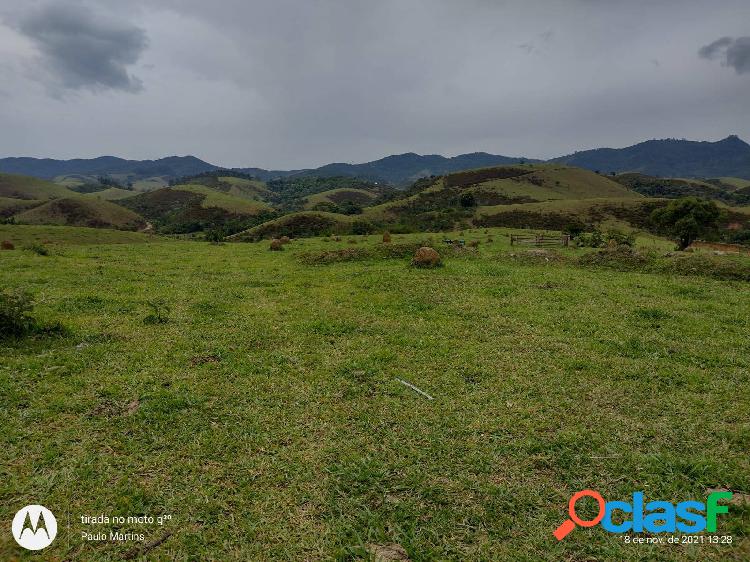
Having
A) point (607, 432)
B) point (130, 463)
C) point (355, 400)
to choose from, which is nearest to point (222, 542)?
point (130, 463)

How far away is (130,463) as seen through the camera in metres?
6.84

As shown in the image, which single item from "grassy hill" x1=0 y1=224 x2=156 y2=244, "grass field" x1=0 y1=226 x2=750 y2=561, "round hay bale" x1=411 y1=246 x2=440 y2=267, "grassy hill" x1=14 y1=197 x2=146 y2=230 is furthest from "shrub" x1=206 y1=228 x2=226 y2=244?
"grassy hill" x1=14 y1=197 x2=146 y2=230

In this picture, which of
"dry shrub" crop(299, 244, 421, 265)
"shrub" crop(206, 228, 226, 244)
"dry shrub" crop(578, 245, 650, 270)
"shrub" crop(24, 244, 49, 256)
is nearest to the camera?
"dry shrub" crop(578, 245, 650, 270)

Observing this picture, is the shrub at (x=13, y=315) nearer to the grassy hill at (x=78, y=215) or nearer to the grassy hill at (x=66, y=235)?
the grassy hill at (x=66, y=235)

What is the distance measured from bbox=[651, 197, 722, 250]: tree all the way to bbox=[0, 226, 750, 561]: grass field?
3398 cm

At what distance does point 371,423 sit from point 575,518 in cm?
389

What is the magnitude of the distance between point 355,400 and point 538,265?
20.8 metres

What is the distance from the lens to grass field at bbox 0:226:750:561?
5656mm

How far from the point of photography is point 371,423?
323 inches

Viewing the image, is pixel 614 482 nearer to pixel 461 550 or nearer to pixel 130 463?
pixel 461 550

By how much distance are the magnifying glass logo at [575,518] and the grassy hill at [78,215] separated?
17186cm

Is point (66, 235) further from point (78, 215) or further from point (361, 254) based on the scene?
point (78, 215)

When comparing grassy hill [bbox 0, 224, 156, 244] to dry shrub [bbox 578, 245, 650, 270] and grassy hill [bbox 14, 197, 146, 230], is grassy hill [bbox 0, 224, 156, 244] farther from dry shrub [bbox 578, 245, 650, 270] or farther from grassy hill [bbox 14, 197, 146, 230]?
grassy hill [bbox 14, 197, 146, 230]

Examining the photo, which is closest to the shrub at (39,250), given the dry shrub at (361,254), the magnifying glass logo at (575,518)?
the dry shrub at (361,254)
